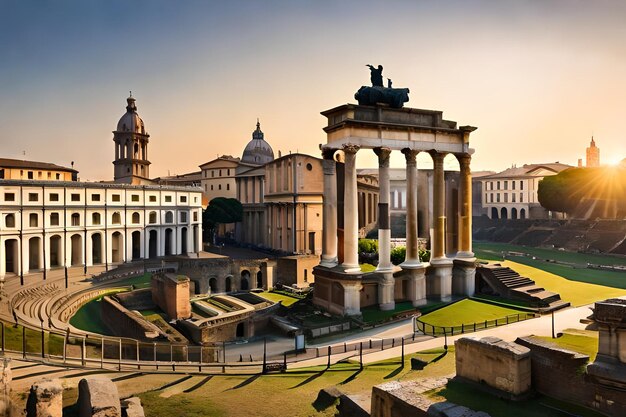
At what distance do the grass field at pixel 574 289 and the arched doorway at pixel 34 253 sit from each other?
149 ft

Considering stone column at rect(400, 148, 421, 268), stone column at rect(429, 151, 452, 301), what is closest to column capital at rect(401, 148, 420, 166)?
stone column at rect(400, 148, 421, 268)

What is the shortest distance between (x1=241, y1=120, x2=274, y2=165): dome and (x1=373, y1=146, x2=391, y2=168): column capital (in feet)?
228

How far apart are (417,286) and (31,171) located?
57.8m

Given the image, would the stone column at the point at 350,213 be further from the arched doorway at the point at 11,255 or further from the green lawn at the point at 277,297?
the arched doorway at the point at 11,255

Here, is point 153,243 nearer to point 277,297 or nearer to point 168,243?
point 168,243

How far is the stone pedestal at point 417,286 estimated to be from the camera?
29.3m

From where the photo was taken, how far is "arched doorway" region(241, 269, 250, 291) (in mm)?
46328

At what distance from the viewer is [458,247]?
3234 cm

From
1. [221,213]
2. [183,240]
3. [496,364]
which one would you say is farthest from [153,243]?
[496,364]

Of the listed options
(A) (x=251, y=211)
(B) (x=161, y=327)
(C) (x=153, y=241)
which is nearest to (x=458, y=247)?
(B) (x=161, y=327)

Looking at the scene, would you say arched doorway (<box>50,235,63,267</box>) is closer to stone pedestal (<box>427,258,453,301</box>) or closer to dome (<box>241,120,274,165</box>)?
stone pedestal (<box>427,258,453,301</box>)

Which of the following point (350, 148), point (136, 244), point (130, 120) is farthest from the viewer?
point (130, 120)

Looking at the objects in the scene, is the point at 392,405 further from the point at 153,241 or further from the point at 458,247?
the point at 153,241

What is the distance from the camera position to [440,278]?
3059 cm
